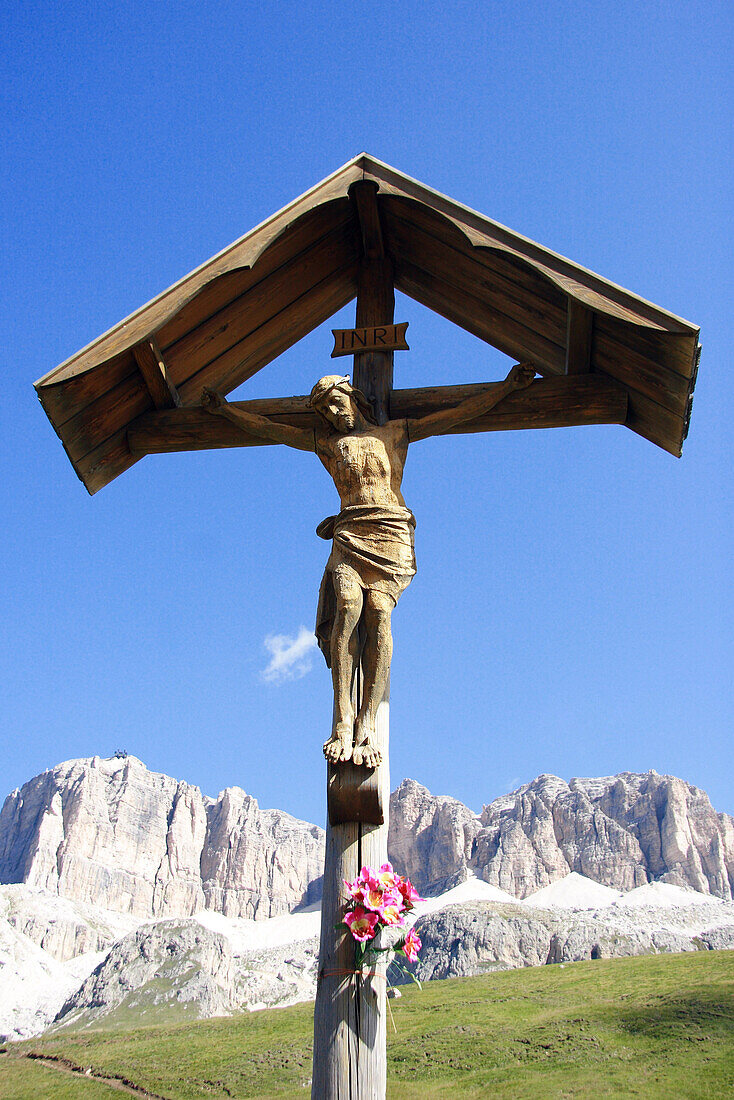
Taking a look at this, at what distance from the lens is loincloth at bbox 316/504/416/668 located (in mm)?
5395

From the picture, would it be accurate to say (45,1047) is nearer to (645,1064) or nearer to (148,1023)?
(148,1023)

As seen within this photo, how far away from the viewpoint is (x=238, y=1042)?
263ft

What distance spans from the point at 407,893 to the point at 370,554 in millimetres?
2018

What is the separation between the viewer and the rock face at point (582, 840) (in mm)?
156000

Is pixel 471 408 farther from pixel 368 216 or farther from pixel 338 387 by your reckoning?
pixel 368 216

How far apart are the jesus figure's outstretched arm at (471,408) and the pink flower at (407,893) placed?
10.3 ft

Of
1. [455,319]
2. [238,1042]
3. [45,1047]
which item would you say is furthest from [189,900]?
[455,319]

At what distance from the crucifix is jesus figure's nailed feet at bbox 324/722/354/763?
13 millimetres

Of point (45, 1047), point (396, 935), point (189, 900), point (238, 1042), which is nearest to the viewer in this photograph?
point (396, 935)

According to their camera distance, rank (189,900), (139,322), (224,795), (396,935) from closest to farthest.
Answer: (396,935), (139,322), (189,900), (224,795)

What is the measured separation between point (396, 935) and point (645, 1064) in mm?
69427

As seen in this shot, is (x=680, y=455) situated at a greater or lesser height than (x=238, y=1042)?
greater

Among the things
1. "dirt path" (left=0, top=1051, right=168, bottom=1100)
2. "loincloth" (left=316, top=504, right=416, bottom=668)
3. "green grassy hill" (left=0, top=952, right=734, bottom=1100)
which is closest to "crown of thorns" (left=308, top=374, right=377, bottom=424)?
"loincloth" (left=316, top=504, right=416, bottom=668)

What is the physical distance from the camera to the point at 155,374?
21.9 ft
